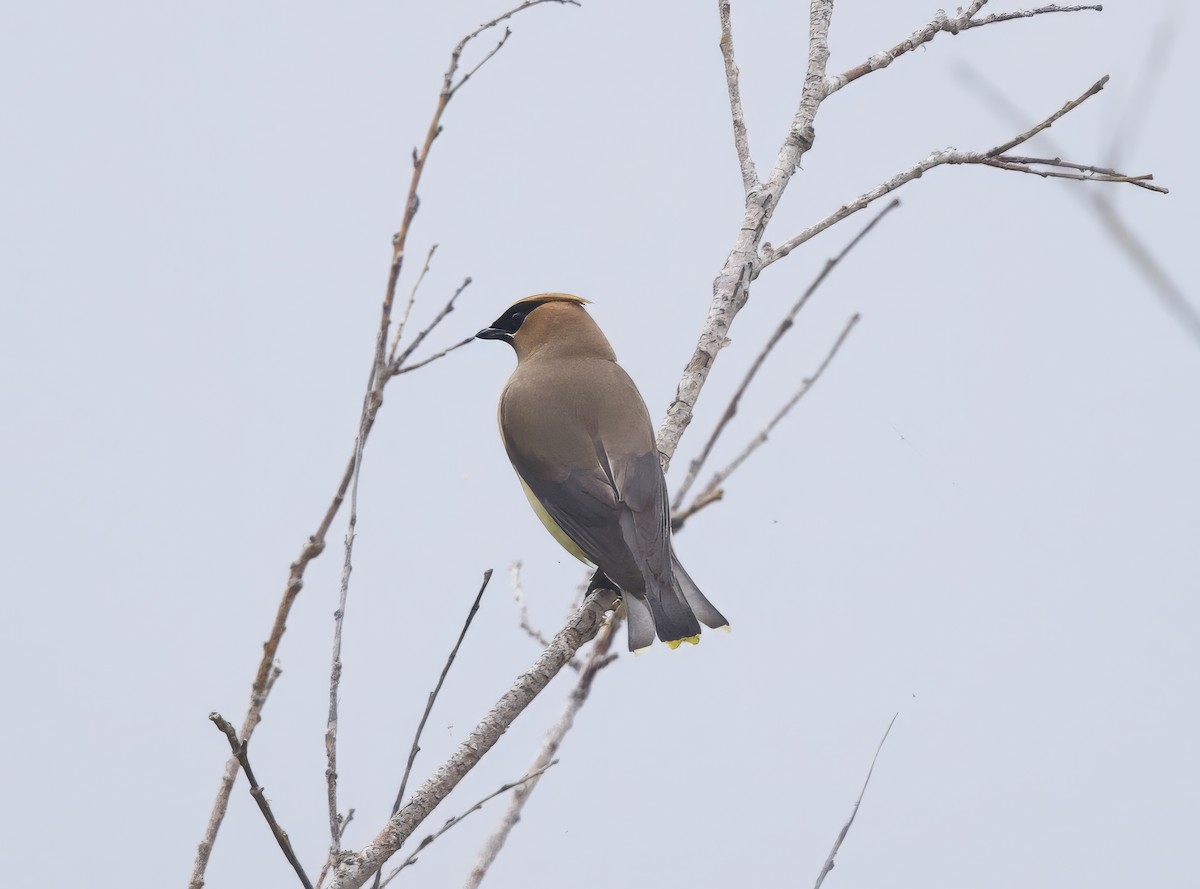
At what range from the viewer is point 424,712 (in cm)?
191

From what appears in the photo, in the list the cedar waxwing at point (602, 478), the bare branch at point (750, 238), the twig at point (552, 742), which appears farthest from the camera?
the bare branch at point (750, 238)

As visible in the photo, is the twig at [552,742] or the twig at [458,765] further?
the twig at [552,742]

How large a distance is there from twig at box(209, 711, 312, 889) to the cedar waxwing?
49.8 inches

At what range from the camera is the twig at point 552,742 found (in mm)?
2312

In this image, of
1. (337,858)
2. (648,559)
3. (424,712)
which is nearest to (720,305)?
(648,559)

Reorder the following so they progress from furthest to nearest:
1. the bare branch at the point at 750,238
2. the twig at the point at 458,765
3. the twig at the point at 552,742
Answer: the bare branch at the point at 750,238 < the twig at the point at 552,742 < the twig at the point at 458,765

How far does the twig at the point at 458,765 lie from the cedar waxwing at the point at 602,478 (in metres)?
0.28

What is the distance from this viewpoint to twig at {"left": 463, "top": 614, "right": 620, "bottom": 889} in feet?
7.59

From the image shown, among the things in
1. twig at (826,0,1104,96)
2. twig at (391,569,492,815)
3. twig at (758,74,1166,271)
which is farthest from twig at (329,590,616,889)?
twig at (826,0,1104,96)

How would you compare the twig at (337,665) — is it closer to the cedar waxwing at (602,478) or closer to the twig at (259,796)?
the twig at (259,796)

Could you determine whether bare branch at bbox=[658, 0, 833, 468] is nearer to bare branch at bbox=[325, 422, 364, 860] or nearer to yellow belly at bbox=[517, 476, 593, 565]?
yellow belly at bbox=[517, 476, 593, 565]

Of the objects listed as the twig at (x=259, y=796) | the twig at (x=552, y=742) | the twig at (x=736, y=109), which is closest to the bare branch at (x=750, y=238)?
the twig at (x=736, y=109)

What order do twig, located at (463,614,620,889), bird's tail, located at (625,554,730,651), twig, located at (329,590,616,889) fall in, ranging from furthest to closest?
bird's tail, located at (625,554,730,651), twig, located at (463,614,620,889), twig, located at (329,590,616,889)

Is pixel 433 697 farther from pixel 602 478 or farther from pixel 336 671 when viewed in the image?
pixel 602 478
